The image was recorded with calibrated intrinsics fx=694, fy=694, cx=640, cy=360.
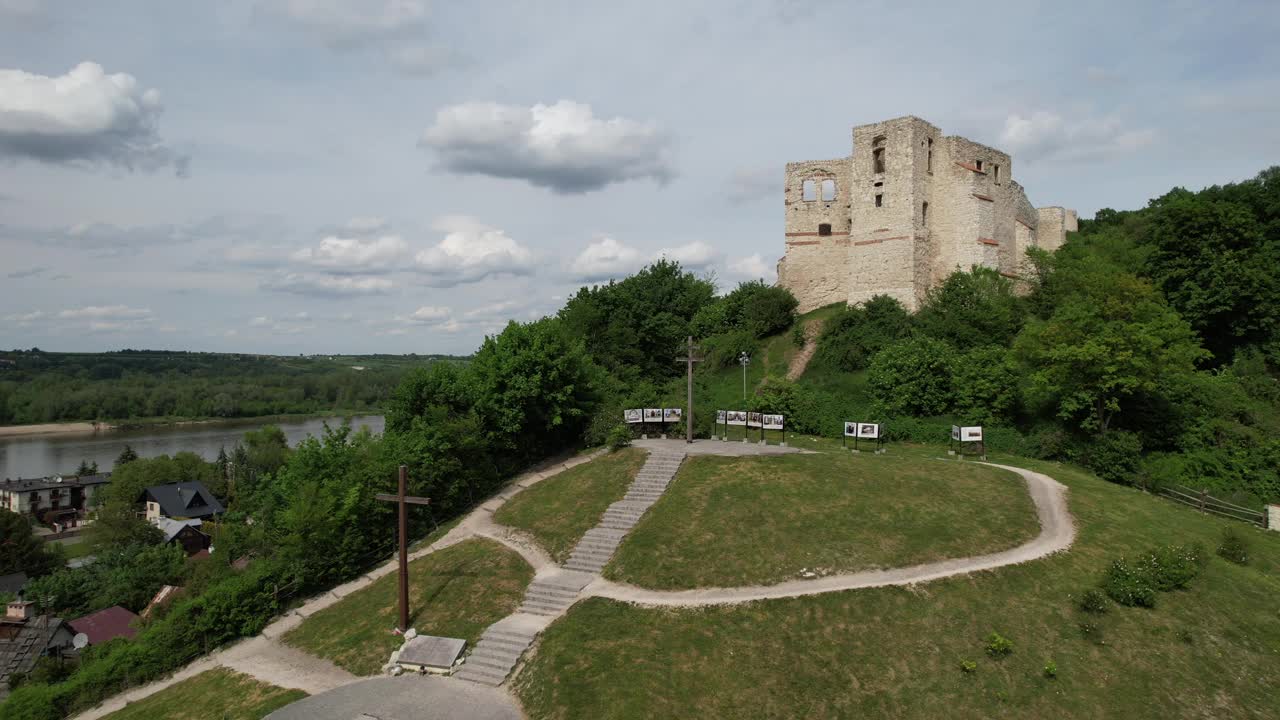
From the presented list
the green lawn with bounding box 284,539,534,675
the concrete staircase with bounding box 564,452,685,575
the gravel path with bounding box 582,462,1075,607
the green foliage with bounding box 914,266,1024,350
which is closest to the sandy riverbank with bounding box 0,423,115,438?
the green lawn with bounding box 284,539,534,675

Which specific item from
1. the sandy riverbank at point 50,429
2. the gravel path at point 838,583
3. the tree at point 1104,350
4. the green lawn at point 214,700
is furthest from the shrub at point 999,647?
the sandy riverbank at point 50,429

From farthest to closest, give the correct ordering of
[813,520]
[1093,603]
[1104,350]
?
[1104,350], [813,520], [1093,603]

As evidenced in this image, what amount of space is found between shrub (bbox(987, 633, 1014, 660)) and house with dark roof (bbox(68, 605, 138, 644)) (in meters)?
34.7

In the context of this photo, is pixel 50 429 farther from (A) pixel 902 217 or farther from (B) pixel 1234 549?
(B) pixel 1234 549

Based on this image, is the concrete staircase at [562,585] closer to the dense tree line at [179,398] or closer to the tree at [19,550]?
the tree at [19,550]

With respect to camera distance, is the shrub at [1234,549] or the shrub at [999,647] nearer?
the shrub at [999,647]

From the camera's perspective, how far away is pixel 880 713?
14242mm

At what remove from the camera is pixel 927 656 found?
15.5 m

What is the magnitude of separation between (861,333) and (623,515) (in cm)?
2162

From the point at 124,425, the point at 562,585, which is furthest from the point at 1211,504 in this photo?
the point at 124,425

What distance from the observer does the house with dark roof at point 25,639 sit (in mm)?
28453

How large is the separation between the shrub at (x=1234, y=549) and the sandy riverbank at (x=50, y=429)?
145 metres

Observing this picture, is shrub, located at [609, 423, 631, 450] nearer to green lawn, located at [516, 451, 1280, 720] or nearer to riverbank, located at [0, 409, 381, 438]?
green lawn, located at [516, 451, 1280, 720]

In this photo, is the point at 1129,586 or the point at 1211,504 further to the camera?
the point at 1211,504
